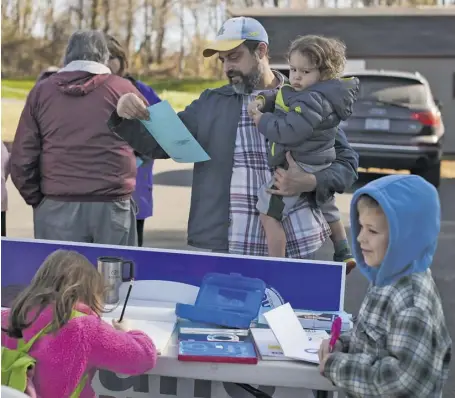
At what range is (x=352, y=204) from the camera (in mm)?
2535

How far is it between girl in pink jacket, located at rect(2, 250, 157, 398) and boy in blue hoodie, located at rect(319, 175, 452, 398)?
65cm

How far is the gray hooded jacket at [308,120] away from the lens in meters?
3.51

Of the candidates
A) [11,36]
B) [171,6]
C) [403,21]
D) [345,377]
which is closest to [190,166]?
[403,21]

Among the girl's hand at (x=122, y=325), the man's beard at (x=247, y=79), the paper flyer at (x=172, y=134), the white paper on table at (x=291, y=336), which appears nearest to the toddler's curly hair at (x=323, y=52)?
the man's beard at (x=247, y=79)

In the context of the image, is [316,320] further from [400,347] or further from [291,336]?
[400,347]

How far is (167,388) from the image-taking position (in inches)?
120

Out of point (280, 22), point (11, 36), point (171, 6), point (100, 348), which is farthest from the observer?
point (171, 6)

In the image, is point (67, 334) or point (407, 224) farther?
point (67, 334)

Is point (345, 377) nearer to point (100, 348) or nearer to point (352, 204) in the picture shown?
point (352, 204)

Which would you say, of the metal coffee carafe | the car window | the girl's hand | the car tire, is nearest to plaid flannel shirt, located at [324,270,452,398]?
the girl's hand

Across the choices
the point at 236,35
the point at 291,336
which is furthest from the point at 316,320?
the point at 236,35

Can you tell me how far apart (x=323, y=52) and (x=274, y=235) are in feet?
2.71

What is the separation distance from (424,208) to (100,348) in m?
1.05

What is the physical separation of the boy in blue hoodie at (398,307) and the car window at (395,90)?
30.1 ft
